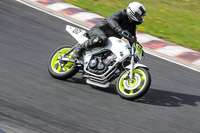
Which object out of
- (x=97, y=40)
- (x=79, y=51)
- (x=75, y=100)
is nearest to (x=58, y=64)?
(x=79, y=51)

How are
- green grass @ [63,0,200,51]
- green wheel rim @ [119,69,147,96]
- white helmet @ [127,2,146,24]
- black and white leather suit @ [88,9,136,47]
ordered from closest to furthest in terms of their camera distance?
green wheel rim @ [119,69,147,96] < white helmet @ [127,2,146,24] < black and white leather suit @ [88,9,136,47] < green grass @ [63,0,200,51]

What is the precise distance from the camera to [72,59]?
797cm

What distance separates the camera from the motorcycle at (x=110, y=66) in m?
7.31

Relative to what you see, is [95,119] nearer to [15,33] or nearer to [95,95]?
[95,95]

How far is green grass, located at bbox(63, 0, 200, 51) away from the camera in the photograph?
12875 mm

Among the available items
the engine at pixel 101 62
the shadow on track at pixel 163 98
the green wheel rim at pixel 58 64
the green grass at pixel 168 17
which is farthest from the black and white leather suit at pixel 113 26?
the green grass at pixel 168 17

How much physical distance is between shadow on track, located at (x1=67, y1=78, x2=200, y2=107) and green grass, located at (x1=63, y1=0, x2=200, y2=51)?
400 cm

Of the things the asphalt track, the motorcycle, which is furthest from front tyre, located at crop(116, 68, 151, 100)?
the asphalt track

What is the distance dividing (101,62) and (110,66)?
0.22 m

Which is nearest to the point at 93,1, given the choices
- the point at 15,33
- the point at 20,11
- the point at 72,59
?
the point at 20,11

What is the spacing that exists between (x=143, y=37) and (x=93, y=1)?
386cm

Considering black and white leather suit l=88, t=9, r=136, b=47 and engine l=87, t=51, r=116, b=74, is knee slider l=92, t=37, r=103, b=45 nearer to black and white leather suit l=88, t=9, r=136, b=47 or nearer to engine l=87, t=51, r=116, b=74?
black and white leather suit l=88, t=9, r=136, b=47

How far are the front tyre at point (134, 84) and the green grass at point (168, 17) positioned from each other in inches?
202

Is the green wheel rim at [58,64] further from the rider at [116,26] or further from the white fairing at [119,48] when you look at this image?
the white fairing at [119,48]
